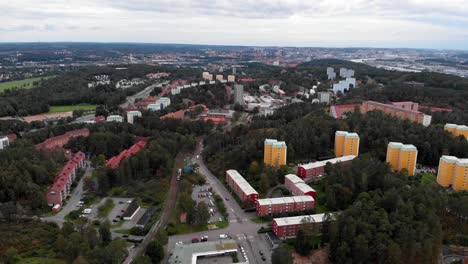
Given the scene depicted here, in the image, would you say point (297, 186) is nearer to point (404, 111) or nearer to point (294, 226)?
point (294, 226)

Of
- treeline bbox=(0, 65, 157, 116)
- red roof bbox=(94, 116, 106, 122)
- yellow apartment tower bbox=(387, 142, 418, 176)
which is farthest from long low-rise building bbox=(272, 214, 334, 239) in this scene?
treeline bbox=(0, 65, 157, 116)

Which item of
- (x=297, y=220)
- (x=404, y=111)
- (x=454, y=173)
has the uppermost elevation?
(x=404, y=111)

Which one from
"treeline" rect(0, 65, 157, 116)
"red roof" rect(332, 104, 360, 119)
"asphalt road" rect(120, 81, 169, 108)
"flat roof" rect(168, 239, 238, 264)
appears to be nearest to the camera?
"flat roof" rect(168, 239, 238, 264)

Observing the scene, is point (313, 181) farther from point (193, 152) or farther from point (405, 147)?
point (193, 152)

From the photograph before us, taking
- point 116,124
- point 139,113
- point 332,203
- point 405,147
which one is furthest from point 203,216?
point 139,113

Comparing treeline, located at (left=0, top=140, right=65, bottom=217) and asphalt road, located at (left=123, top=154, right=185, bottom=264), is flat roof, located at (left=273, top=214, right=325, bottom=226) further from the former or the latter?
treeline, located at (left=0, top=140, right=65, bottom=217)

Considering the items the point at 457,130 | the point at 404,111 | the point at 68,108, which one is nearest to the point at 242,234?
the point at 457,130
